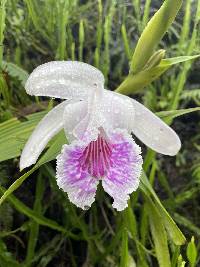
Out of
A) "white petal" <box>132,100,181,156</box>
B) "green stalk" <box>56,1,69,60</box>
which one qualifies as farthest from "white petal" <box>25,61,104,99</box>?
"green stalk" <box>56,1,69,60</box>

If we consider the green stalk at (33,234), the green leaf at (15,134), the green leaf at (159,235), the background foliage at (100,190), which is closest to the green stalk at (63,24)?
the background foliage at (100,190)

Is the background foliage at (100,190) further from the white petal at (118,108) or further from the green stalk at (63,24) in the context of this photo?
the white petal at (118,108)

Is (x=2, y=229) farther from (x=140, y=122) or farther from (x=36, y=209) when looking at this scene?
(x=140, y=122)

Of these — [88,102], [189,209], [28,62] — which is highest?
[88,102]

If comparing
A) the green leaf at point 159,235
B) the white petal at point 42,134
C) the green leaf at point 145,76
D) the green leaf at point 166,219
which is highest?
the green leaf at point 145,76

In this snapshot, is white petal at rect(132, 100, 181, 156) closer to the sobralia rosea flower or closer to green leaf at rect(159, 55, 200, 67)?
the sobralia rosea flower

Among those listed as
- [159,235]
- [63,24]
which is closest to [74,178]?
[159,235]

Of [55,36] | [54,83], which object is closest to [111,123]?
[54,83]
